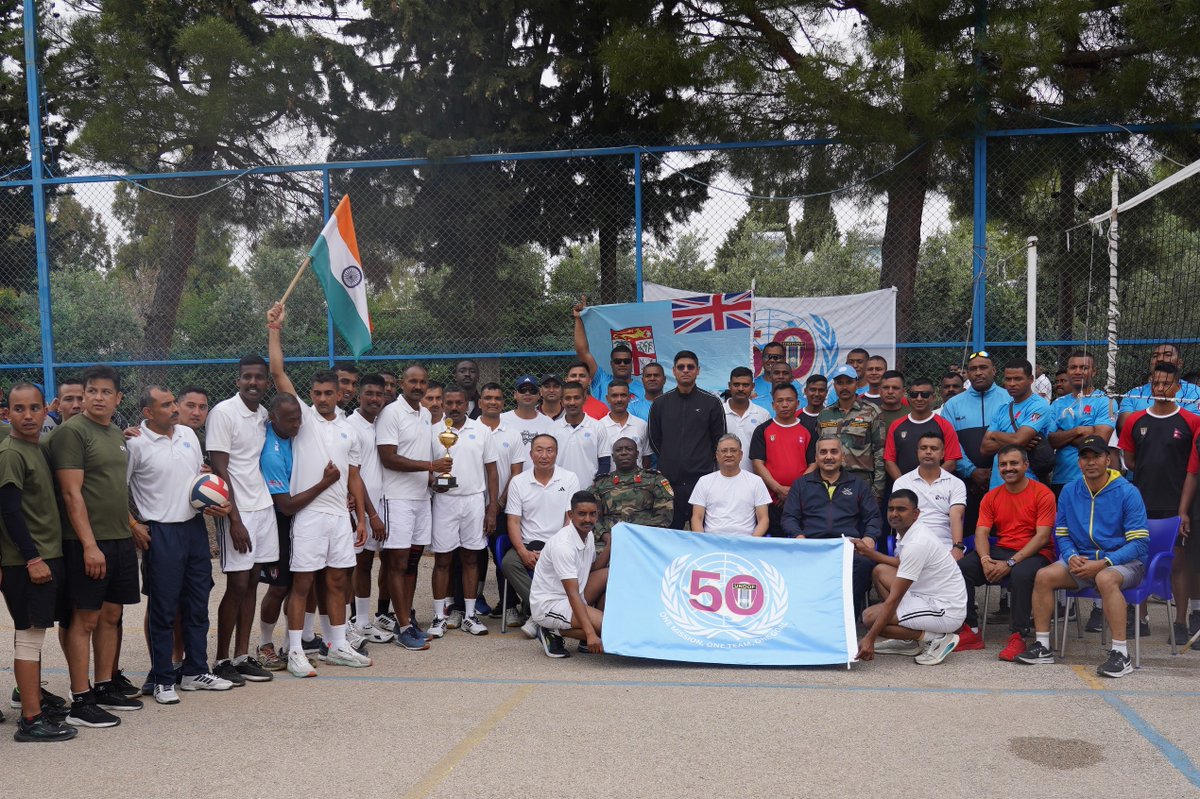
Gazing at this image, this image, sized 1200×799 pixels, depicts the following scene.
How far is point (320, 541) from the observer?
7.18 meters

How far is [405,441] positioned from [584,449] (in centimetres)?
159

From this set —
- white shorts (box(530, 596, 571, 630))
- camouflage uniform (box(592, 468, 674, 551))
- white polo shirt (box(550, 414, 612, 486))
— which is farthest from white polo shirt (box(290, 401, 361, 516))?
white polo shirt (box(550, 414, 612, 486))

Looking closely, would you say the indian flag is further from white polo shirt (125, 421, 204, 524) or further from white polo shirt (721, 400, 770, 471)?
white polo shirt (721, 400, 770, 471)

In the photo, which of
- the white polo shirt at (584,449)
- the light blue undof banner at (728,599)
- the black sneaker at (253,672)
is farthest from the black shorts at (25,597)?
the white polo shirt at (584,449)

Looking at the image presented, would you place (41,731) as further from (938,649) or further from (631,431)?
(938,649)

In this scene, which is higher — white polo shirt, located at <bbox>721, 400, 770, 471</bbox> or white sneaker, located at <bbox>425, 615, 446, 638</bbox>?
white polo shirt, located at <bbox>721, 400, 770, 471</bbox>

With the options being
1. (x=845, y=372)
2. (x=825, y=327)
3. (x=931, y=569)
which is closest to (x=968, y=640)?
(x=931, y=569)

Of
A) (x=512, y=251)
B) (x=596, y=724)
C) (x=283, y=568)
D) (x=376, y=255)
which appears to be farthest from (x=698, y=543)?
(x=376, y=255)

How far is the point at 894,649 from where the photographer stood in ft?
25.1

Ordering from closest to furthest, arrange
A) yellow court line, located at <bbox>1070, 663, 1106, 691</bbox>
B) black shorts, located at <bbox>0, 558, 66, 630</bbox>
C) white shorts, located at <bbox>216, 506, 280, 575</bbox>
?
black shorts, located at <bbox>0, 558, 66, 630</bbox>
yellow court line, located at <bbox>1070, 663, 1106, 691</bbox>
white shorts, located at <bbox>216, 506, 280, 575</bbox>

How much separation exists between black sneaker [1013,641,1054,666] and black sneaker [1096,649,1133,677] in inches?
14.4

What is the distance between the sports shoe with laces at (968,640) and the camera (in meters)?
7.69

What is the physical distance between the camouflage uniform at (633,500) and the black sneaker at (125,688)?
10.9 ft

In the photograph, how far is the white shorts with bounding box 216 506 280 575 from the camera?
269 inches
